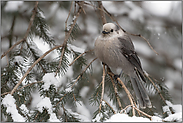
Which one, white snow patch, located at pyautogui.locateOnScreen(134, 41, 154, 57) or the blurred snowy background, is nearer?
the blurred snowy background

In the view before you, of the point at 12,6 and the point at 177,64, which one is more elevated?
the point at 12,6

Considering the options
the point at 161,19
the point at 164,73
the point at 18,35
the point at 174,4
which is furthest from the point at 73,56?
the point at 164,73

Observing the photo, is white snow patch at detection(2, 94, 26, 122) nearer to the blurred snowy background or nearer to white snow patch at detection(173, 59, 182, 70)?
the blurred snowy background

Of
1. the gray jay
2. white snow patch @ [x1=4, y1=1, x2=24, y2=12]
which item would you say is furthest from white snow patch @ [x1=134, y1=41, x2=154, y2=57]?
white snow patch @ [x1=4, y1=1, x2=24, y2=12]

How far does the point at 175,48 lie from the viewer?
2953mm

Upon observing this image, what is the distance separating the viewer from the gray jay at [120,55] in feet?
4.48

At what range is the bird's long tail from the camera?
4.61 ft

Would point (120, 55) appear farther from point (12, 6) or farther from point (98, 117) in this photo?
point (12, 6)

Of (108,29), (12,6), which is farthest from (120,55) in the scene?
(12,6)

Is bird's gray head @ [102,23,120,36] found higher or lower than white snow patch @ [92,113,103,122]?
higher

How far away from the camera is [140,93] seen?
1.44m

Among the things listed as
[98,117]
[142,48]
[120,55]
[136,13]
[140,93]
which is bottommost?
[98,117]

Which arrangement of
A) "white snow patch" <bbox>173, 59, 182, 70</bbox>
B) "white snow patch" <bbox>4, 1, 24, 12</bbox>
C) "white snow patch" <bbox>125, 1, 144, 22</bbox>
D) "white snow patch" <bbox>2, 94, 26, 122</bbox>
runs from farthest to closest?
"white snow patch" <bbox>173, 59, 182, 70</bbox>, "white snow patch" <bbox>125, 1, 144, 22</bbox>, "white snow patch" <bbox>4, 1, 24, 12</bbox>, "white snow patch" <bbox>2, 94, 26, 122</bbox>

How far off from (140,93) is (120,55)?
1.16 feet
